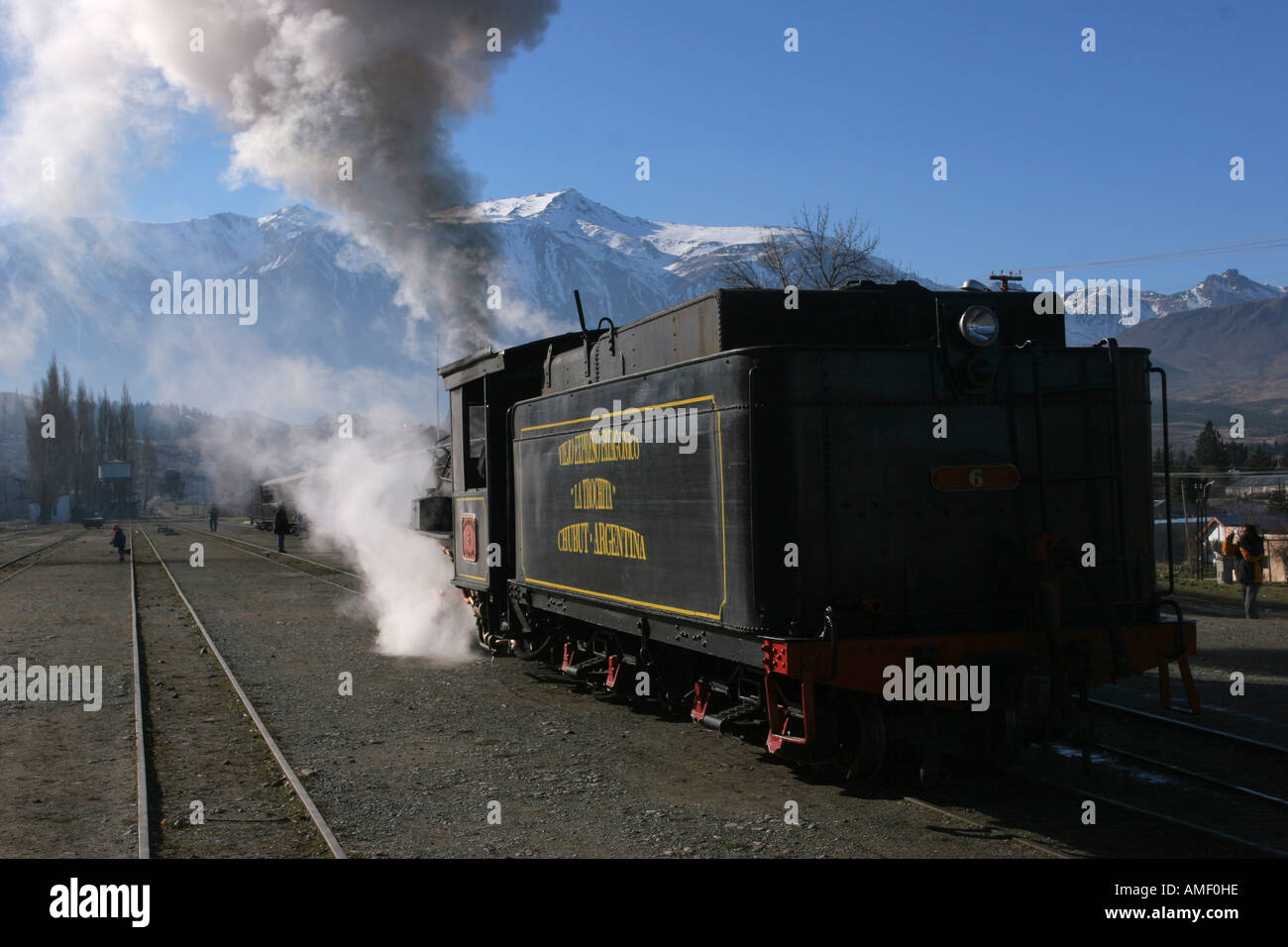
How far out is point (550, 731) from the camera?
916cm

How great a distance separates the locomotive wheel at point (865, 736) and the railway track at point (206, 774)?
3.17 metres

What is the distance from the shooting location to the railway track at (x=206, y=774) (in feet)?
20.6

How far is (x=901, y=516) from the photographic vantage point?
650 cm

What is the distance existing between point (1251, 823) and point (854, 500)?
3000mm

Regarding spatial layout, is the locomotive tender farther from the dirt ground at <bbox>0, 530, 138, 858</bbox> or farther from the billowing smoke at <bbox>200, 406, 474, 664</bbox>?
the billowing smoke at <bbox>200, 406, 474, 664</bbox>

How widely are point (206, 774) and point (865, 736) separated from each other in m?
5.03

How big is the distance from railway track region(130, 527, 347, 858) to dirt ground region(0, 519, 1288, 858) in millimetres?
166

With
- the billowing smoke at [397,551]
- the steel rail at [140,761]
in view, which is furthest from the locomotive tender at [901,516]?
the billowing smoke at [397,551]

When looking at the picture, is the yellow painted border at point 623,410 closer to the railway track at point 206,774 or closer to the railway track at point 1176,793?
the railway track at point 1176,793

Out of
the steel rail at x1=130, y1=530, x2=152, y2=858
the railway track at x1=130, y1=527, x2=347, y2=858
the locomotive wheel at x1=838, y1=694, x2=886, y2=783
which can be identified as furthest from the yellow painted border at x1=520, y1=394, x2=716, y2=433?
the steel rail at x1=130, y1=530, x2=152, y2=858

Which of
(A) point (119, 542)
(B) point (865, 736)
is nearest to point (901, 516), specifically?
(B) point (865, 736)

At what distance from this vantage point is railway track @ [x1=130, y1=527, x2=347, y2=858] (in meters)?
6.29

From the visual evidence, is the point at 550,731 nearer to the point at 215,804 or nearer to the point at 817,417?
the point at 215,804
